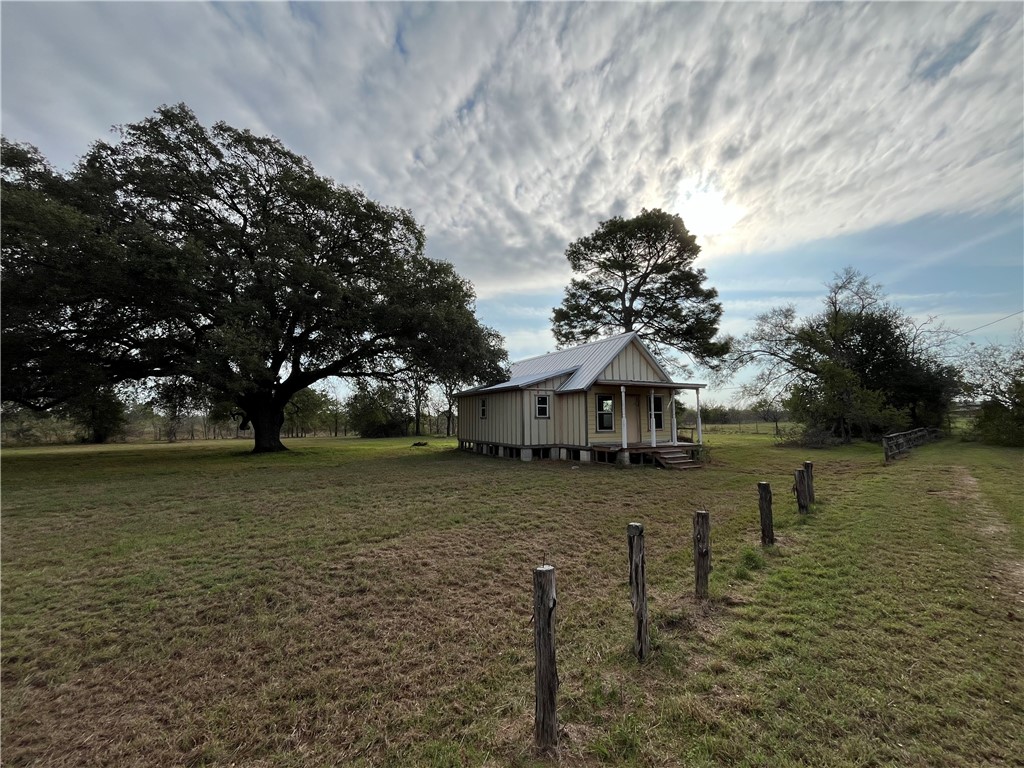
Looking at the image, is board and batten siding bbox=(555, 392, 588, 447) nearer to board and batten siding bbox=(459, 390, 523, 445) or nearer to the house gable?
the house gable

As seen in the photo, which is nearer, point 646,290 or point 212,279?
point 212,279

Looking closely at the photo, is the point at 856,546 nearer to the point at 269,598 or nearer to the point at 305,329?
the point at 269,598

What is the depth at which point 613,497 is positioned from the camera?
32.8 feet

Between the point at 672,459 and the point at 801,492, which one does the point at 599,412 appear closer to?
the point at 672,459

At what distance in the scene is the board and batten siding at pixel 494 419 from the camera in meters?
18.1

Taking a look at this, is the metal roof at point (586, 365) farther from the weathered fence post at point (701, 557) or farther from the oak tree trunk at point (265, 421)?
the weathered fence post at point (701, 557)

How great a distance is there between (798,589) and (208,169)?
942 inches

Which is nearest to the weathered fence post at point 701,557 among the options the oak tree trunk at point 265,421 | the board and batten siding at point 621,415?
the board and batten siding at point 621,415

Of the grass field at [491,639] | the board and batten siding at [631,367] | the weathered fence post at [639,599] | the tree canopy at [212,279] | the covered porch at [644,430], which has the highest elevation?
the tree canopy at [212,279]

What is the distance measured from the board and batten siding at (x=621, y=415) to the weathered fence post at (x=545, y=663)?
1423cm

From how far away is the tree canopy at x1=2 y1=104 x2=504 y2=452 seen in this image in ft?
44.4

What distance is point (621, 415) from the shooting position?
57.5 feet

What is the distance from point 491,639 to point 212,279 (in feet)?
58.5

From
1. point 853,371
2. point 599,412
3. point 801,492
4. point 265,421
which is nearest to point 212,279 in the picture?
point 265,421
